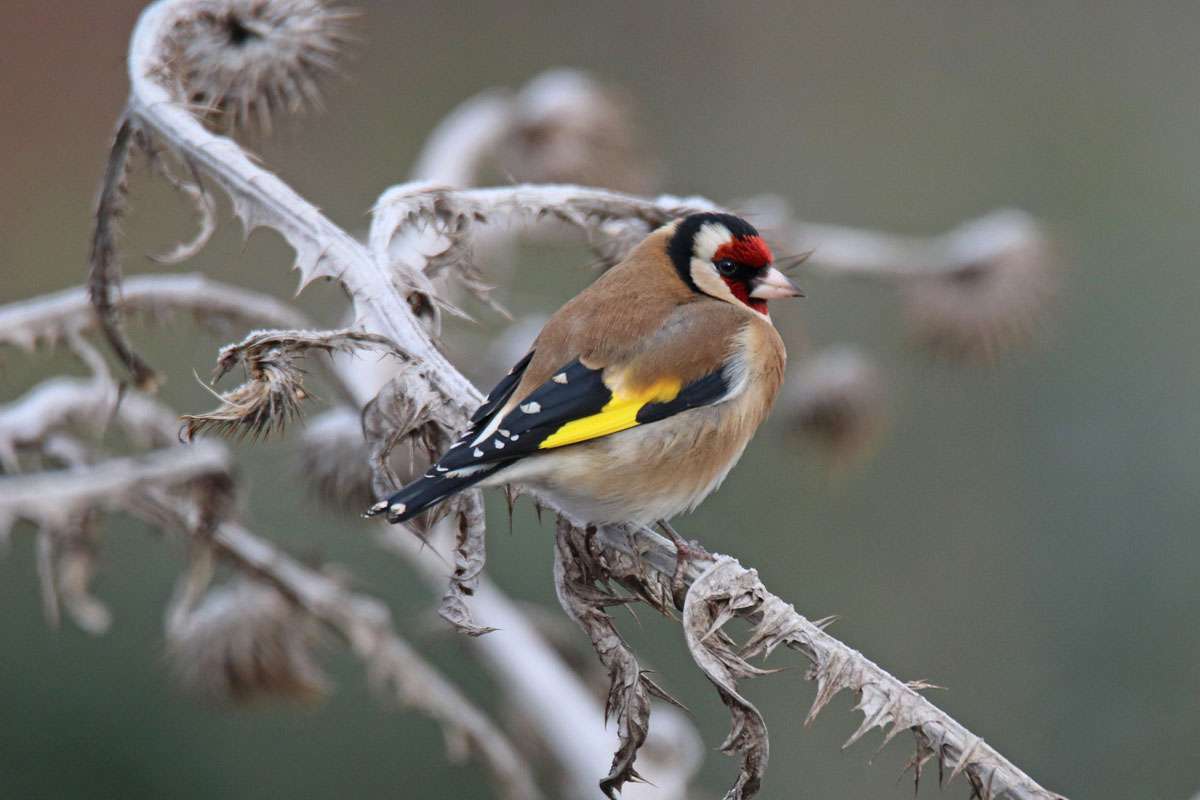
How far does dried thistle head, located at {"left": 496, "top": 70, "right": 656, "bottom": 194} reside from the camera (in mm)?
3707

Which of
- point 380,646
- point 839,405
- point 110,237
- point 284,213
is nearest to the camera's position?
point 284,213

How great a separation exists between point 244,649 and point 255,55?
4.23ft

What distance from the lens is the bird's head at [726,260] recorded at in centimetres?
284

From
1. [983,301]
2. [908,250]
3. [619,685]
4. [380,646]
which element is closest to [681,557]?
[619,685]

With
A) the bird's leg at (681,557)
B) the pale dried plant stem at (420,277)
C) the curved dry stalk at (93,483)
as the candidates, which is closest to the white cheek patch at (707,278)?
the pale dried plant stem at (420,277)

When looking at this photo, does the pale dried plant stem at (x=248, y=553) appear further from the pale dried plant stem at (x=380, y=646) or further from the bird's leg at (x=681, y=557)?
the bird's leg at (x=681, y=557)

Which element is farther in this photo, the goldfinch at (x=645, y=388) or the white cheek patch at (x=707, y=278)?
the white cheek patch at (x=707, y=278)

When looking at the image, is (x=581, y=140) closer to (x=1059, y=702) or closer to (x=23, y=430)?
(x=23, y=430)

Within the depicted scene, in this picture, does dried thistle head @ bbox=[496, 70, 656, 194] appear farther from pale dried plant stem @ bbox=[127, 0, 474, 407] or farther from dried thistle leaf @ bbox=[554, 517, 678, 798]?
dried thistle leaf @ bbox=[554, 517, 678, 798]

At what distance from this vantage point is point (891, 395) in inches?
169

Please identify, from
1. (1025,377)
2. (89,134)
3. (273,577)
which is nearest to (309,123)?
(89,134)

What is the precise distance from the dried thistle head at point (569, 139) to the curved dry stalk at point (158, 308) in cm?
117

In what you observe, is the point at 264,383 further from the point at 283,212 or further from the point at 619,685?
the point at 619,685

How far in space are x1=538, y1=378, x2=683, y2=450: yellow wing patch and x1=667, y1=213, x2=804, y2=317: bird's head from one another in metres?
0.34
